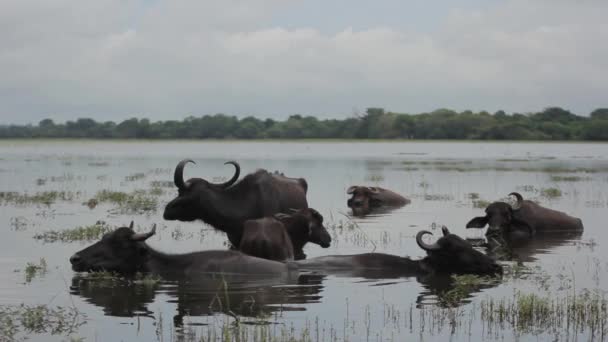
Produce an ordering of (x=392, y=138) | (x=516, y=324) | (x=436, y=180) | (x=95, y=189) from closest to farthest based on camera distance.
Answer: (x=516, y=324), (x=95, y=189), (x=436, y=180), (x=392, y=138)

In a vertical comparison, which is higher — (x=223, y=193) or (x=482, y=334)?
(x=223, y=193)

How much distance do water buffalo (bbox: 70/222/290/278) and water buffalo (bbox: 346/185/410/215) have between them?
1002 centimetres

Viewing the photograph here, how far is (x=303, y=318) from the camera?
848cm

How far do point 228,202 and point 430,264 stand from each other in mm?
3396

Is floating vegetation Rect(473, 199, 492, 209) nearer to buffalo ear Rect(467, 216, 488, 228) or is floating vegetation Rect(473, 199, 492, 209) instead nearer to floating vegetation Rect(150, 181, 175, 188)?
buffalo ear Rect(467, 216, 488, 228)

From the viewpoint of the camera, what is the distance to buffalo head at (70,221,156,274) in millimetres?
10305

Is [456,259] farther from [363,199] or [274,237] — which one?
[363,199]

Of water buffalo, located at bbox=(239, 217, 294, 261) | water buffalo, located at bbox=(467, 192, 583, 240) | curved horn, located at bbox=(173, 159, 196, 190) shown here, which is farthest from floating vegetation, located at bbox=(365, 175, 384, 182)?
water buffalo, located at bbox=(239, 217, 294, 261)

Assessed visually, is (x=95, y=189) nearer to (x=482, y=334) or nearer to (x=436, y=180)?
(x=436, y=180)

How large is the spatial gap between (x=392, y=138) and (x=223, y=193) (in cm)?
11013

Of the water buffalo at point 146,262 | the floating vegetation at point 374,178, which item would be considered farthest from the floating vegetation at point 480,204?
the water buffalo at point 146,262

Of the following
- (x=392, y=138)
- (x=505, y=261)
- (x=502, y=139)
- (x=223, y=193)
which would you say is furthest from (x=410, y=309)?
(x=392, y=138)

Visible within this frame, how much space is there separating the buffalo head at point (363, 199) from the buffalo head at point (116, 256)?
10409 mm

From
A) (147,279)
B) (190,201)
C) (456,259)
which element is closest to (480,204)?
(190,201)
